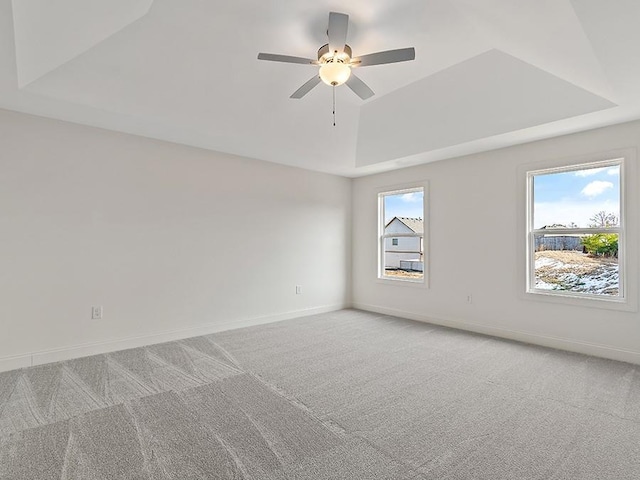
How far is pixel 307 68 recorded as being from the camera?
132 inches

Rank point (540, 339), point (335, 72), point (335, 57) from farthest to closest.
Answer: point (540, 339), point (335, 72), point (335, 57)

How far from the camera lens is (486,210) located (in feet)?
14.5

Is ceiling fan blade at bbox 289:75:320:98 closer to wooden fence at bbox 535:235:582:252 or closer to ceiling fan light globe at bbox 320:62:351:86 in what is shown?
ceiling fan light globe at bbox 320:62:351:86

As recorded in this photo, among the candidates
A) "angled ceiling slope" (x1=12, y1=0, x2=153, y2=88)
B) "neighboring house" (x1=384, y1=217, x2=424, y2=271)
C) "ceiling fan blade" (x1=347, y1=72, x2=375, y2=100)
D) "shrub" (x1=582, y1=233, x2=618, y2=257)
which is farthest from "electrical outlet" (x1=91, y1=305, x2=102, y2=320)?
"shrub" (x1=582, y1=233, x2=618, y2=257)

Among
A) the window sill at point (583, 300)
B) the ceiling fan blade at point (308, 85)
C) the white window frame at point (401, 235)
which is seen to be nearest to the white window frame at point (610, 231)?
the window sill at point (583, 300)

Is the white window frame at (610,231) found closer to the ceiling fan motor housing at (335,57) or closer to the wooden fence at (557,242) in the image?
the wooden fence at (557,242)

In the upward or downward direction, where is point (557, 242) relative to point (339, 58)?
downward

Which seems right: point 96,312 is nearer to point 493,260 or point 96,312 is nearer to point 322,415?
point 322,415

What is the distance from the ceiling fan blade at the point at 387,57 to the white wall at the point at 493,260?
2.54m

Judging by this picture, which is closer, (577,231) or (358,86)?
(358,86)

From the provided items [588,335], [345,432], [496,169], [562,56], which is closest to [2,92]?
[345,432]

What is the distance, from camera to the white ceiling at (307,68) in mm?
2301

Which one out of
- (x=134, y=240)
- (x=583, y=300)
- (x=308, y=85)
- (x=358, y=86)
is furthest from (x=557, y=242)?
(x=134, y=240)

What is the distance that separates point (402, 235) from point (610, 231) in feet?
8.73
